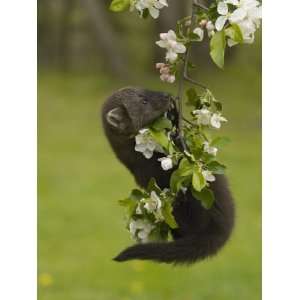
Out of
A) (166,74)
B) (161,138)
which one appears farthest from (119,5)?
(161,138)

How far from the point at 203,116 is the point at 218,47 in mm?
162

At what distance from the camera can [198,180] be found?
162cm

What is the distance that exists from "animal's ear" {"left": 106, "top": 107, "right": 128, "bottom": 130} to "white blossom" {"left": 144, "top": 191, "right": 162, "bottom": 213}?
0.24 meters

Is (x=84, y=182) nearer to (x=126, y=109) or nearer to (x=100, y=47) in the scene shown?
(x=100, y=47)

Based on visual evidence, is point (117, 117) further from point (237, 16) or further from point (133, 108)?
point (237, 16)

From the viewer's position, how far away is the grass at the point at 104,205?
239 cm

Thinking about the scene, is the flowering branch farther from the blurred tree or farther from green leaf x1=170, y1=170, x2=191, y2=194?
the blurred tree

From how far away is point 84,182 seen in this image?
2.63m

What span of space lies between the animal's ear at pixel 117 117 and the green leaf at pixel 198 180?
0.94ft

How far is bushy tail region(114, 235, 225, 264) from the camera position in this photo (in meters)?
1.73

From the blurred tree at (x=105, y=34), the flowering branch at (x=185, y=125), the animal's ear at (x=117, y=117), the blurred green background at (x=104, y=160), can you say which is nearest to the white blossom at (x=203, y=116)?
the flowering branch at (x=185, y=125)

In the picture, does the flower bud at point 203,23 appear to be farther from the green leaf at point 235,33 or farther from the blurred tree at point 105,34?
the blurred tree at point 105,34
